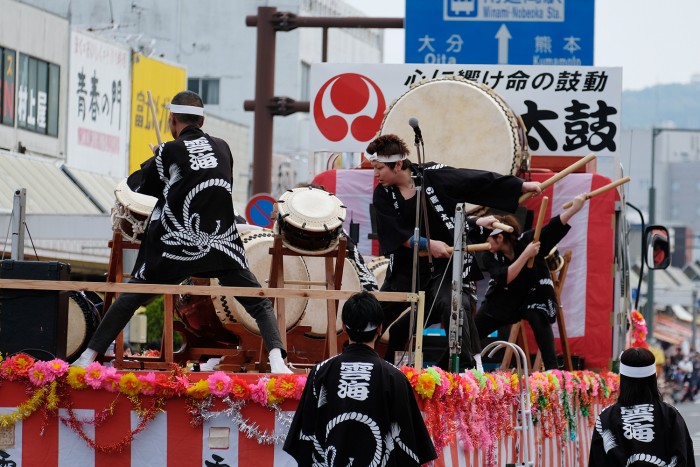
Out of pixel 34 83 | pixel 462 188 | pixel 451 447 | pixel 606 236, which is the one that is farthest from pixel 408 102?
pixel 34 83

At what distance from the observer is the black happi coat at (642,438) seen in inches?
267

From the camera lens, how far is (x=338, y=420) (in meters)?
5.89

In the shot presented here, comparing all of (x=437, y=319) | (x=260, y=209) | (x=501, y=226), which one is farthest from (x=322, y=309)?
(x=260, y=209)

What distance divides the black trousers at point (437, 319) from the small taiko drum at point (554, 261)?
1584 mm

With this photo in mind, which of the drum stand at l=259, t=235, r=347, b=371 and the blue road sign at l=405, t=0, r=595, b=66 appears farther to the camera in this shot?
the blue road sign at l=405, t=0, r=595, b=66

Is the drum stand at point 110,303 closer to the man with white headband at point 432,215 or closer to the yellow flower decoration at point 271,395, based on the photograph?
the yellow flower decoration at point 271,395

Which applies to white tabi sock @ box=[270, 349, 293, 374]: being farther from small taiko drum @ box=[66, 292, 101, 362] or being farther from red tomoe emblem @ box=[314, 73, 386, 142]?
red tomoe emblem @ box=[314, 73, 386, 142]

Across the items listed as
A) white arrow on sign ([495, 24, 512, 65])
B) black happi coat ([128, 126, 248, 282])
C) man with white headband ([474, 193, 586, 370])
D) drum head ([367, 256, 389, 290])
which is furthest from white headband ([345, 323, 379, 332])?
white arrow on sign ([495, 24, 512, 65])

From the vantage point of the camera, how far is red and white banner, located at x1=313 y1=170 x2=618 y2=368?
34.8ft

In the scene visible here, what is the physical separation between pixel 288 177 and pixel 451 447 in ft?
136

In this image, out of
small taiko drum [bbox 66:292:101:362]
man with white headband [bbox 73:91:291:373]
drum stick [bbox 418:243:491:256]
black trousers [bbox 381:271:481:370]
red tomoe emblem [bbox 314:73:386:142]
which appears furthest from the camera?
red tomoe emblem [bbox 314:73:386:142]

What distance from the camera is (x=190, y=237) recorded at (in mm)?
7332

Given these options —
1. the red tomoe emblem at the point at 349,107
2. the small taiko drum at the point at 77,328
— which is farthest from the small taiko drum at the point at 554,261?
the small taiko drum at the point at 77,328

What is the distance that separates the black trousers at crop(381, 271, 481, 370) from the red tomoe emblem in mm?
3341
